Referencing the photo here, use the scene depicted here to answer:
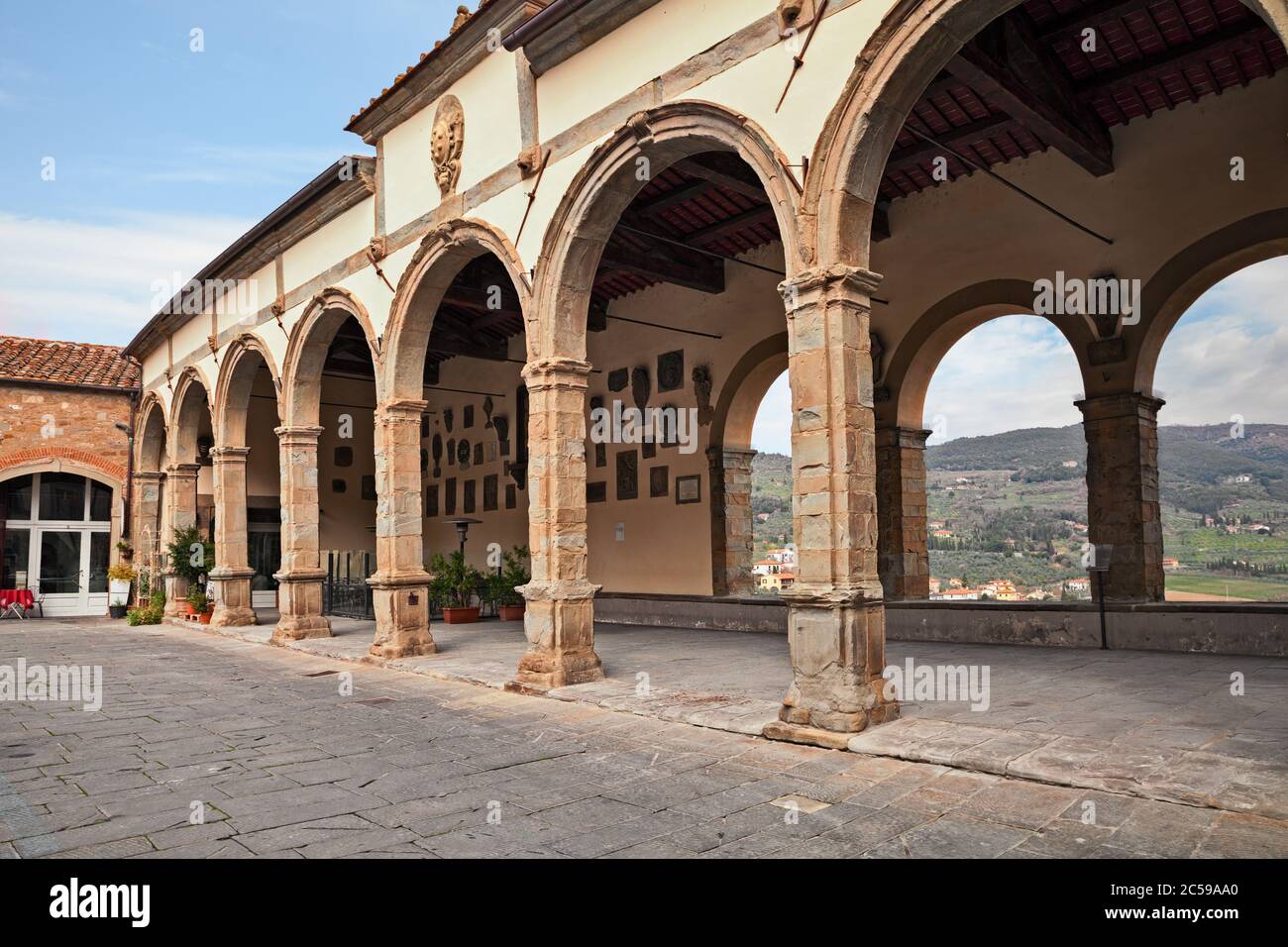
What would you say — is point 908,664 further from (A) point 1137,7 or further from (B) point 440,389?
(B) point 440,389

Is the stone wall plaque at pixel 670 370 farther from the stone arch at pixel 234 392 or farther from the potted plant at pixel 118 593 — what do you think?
the potted plant at pixel 118 593

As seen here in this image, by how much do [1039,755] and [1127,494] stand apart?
508cm

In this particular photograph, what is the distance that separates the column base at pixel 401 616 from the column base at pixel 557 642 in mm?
2597

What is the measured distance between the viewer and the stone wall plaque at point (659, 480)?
13734 mm

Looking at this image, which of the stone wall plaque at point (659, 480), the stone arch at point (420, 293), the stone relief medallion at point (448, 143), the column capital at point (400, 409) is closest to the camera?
the stone arch at point (420, 293)

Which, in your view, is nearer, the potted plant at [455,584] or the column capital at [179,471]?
the potted plant at [455,584]

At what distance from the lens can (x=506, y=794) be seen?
4535 mm

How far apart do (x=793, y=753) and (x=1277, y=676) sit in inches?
Result: 162

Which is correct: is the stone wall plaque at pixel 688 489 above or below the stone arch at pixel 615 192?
below

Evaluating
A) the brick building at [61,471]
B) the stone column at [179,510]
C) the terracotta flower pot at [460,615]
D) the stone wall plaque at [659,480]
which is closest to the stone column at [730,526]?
the stone wall plaque at [659,480]

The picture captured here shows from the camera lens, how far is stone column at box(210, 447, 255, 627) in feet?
47.2

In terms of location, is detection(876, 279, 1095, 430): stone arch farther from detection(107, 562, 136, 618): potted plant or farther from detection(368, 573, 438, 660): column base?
detection(107, 562, 136, 618): potted plant

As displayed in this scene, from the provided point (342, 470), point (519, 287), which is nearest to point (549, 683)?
point (519, 287)

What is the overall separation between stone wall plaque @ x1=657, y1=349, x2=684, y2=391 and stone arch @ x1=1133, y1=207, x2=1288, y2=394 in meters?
6.34
